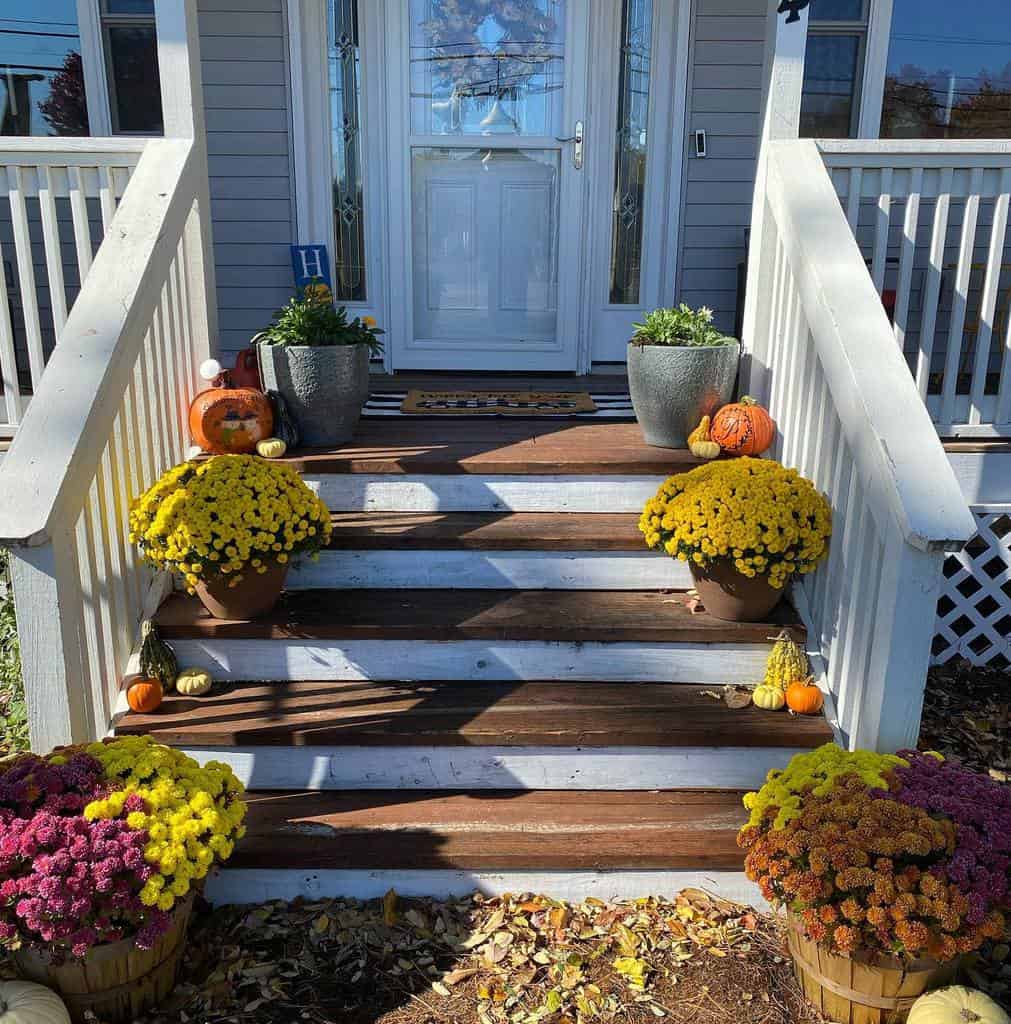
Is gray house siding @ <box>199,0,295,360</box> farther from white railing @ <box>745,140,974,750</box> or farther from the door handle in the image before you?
white railing @ <box>745,140,974,750</box>

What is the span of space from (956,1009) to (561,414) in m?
2.49

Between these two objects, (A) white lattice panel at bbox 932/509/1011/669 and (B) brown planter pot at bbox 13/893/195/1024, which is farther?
(A) white lattice panel at bbox 932/509/1011/669

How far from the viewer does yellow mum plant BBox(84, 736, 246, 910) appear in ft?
5.66

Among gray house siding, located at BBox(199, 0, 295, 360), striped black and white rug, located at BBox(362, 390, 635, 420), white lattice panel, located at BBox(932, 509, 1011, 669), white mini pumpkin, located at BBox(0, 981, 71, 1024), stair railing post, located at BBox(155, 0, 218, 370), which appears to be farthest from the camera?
gray house siding, located at BBox(199, 0, 295, 360)

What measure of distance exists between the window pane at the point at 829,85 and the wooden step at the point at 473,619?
2962 mm

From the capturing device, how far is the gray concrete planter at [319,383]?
9.95 feet

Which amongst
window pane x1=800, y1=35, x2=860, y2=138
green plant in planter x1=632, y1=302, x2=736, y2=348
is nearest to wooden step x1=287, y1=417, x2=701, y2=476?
green plant in planter x1=632, y1=302, x2=736, y2=348

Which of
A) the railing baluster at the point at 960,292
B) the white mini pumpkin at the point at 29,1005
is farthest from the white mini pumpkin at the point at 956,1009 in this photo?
the railing baluster at the point at 960,292

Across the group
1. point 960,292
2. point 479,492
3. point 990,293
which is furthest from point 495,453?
point 990,293

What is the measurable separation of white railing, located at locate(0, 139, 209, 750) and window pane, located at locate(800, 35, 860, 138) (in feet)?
9.89

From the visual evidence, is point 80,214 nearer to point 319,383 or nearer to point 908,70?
point 319,383

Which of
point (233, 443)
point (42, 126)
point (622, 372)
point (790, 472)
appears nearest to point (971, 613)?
point (790, 472)

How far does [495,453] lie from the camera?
3082 millimetres

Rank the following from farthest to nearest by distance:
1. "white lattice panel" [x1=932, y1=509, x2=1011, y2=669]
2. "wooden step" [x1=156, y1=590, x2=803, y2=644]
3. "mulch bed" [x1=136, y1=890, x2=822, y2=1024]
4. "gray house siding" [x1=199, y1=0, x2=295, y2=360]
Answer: "gray house siding" [x1=199, y1=0, x2=295, y2=360] → "white lattice panel" [x1=932, y1=509, x2=1011, y2=669] → "wooden step" [x1=156, y1=590, x2=803, y2=644] → "mulch bed" [x1=136, y1=890, x2=822, y2=1024]
